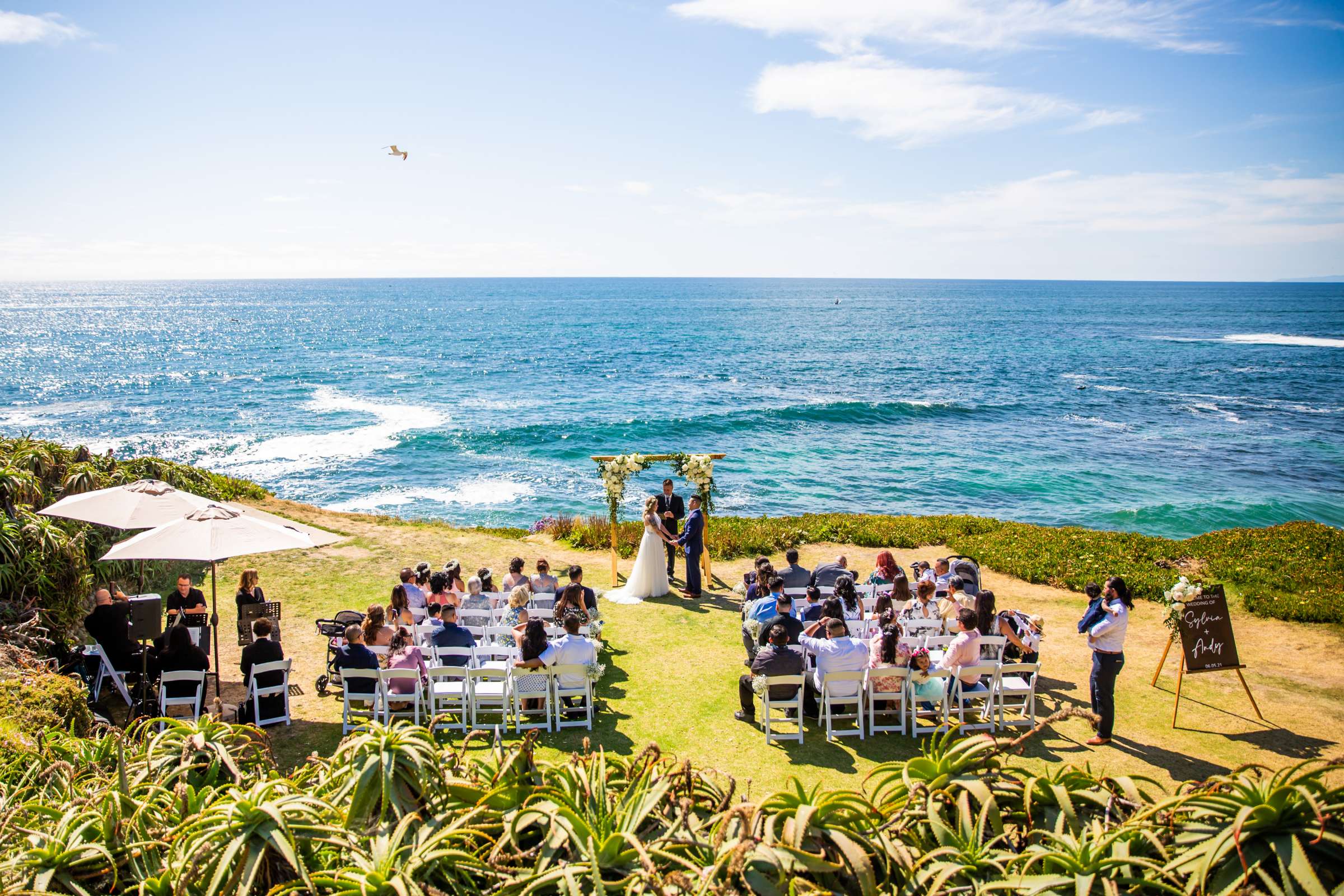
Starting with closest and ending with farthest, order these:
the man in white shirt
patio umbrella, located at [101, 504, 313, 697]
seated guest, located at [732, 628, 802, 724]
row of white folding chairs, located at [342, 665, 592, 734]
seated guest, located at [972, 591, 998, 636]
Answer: patio umbrella, located at [101, 504, 313, 697], row of white folding chairs, located at [342, 665, 592, 734], seated guest, located at [732, 628, 802, 724], the man in white shirt, seated guest, located at [972, 591, 998, 636]

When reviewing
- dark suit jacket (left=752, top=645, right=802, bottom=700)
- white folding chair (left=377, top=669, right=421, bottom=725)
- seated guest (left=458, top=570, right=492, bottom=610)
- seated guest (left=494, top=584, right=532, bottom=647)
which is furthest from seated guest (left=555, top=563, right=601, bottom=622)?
dark suit jacket (left=752, top=645, right=802, bottom=700)

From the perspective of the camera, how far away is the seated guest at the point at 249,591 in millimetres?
10898

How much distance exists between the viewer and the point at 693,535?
47.6ft

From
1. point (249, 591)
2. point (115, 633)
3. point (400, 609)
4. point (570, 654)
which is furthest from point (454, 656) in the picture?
point (115, 633)

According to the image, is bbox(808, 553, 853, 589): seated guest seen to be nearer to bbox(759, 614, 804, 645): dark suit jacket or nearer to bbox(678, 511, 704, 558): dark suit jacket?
bbox(759, 614, 804, 645): dark suit jacket

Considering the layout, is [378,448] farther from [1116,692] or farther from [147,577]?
[1116,692]

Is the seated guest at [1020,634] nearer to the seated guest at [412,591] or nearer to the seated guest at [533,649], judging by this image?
the seated guest at [533,649]

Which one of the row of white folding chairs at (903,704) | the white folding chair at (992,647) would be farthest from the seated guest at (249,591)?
the white folding chair at (992,647)

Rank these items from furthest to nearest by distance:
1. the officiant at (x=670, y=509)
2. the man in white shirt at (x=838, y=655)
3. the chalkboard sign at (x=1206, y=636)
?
the officiant at (x=670, y=509)
the chalkboard sign at (x=1206, y=636)
the man in white shirt at (x=838, y=655)

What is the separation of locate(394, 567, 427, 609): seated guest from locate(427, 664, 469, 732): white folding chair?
2.37 m

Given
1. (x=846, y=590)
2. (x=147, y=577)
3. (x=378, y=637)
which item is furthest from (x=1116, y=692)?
(x=147, y=577)

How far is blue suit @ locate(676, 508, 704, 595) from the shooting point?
14453 millimetres

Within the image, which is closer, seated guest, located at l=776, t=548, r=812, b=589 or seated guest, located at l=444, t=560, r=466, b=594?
seated guest, located at l=444, t=560, r=466, b=594

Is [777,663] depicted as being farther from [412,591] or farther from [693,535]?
[412,591]
